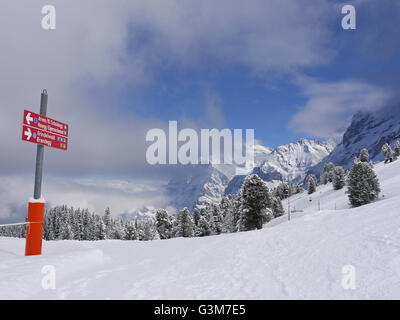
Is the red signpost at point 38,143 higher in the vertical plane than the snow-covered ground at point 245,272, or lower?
higher

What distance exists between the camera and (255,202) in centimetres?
3262

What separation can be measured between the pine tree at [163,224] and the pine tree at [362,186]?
127 feet

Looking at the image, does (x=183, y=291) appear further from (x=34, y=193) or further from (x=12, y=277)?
(x=34, y=193)

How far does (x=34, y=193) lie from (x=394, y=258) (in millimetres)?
13545

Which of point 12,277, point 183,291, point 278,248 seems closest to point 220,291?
point 183,291

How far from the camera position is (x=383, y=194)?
43094 millimetres

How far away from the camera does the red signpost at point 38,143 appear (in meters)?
10.9

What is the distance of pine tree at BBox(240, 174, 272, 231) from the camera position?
32.3 meters

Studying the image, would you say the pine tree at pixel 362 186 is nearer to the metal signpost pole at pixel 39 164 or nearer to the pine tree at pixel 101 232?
the metal signpost pole at pixel 39 164

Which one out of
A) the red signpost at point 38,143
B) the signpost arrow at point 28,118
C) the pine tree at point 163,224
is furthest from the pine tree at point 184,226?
the signpost arrow at point 28,118

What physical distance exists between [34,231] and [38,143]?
12.9 ft

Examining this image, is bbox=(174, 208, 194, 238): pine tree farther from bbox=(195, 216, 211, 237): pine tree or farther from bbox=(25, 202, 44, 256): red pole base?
bbox=(25, 202, 44, 256): red pole base

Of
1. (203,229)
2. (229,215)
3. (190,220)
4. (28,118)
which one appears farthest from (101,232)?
(28,118)

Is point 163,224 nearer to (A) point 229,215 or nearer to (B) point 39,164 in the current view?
(A) point 229,215
